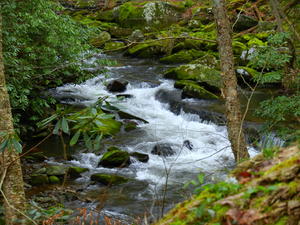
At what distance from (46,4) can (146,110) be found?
17.8 ft

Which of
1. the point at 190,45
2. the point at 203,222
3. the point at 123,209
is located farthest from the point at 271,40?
the point at 190,45

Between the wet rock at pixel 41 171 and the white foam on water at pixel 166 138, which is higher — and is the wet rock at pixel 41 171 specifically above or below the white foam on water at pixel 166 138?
below

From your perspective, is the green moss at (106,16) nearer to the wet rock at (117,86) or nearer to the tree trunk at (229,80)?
the wet rock at (117,86)

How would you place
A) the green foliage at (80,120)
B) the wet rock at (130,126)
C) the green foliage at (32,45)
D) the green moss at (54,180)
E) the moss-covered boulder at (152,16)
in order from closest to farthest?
the green foliage at (80,120)
the green foliage at (32,45)
the green moss at (54,180)
the wet rock at (130,126)
the moss-covered boulder at (152,16)

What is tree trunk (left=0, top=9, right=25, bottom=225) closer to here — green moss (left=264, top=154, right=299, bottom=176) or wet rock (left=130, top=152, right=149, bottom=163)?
green moss (left=264, top=154, right=299, bottom=176)

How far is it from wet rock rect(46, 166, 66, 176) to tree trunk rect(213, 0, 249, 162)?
4.67m

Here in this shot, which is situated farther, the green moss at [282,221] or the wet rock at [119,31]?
the wet rock at [119,31]

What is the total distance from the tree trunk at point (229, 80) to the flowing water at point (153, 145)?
25cm

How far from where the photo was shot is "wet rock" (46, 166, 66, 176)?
788 centimetres

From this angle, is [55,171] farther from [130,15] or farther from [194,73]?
[130,15]

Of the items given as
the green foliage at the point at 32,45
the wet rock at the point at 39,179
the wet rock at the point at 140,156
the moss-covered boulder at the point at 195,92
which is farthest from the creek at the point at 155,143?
the green foliage at the point at 32,45

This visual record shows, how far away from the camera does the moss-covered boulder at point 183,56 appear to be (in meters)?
16.9

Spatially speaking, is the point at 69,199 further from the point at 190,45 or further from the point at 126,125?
the point at 190,45

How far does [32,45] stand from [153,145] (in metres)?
4.06
